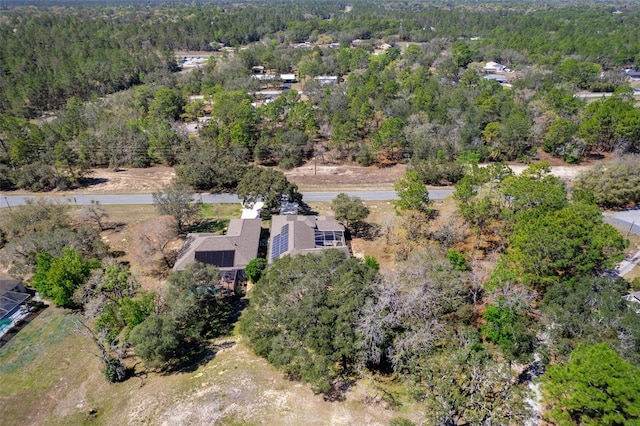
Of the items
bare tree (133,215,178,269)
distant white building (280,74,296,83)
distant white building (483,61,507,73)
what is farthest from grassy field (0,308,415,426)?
distant white building (483,61,507,73)

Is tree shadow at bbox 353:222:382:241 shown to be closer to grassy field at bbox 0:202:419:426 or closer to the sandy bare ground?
the sandy bare ground

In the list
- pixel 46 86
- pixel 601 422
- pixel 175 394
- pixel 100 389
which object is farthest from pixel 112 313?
pixel 46 86

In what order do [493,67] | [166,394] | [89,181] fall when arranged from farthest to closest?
[493,67] → [89,181] → [166,394]

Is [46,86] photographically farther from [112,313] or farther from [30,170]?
[112,313]

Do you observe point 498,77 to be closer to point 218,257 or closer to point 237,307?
point 218,257

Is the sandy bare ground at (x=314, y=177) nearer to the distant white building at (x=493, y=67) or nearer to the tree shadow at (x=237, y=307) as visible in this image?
the tree shadow at (x=237, y=307)

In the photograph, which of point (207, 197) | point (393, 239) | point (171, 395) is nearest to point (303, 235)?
point (393, 239)
